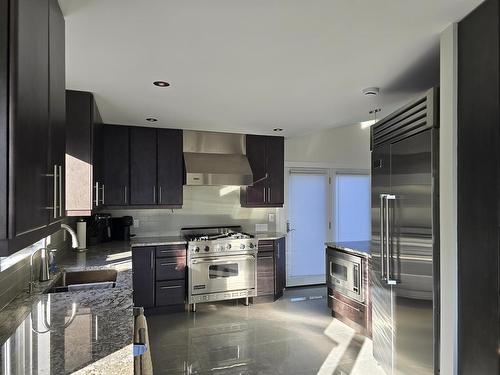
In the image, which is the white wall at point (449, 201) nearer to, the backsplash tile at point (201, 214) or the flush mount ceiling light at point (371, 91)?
the flush mount ceiling light at point (371, 91)

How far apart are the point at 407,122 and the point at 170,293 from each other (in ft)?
11.0

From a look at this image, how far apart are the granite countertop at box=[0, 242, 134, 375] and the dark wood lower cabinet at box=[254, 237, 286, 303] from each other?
2.40 meters

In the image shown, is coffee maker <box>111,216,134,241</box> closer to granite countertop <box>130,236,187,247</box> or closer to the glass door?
granite countertop <box>130,236,187,247</box>

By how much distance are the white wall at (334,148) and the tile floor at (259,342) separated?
2353 mm

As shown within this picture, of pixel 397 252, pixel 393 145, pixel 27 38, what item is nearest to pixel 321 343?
pixel 397 252

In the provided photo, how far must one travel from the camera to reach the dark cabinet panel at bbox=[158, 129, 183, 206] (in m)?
4.39

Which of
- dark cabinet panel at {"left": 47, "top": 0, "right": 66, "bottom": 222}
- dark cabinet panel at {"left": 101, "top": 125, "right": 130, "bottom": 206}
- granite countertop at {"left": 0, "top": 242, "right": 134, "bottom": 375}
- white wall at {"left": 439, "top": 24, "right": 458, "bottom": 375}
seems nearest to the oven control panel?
dark cabinet panel at {"left": 101, "top": 125, "right": 130, "bottom": 206}

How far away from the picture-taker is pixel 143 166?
4.32 metres

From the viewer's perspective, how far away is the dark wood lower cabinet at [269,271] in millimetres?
4586

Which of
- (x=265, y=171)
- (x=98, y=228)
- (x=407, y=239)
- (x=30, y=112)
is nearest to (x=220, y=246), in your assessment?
(x=265, y=171)

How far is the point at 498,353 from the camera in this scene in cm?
136

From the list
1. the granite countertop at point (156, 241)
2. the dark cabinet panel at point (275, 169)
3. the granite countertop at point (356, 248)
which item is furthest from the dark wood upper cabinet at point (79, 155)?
the dark cabinet panel at point (275, 169)

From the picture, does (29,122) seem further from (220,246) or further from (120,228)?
(120,228)

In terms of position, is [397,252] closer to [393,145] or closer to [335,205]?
[393,145]
